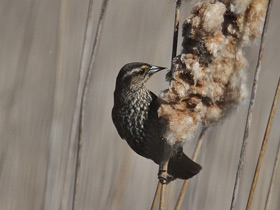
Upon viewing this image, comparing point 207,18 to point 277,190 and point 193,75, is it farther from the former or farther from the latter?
point 277,190

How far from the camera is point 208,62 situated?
1.48 metres

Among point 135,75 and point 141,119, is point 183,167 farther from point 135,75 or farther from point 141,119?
point 135,75

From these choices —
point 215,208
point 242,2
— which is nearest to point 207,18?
point 242,2

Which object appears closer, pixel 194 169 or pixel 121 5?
pixel 194 169

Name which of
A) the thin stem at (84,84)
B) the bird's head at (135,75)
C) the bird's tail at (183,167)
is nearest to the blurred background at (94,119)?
the bird's tail at (183,167)

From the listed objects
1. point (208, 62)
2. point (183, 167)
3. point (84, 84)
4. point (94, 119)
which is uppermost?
point (208, 62)

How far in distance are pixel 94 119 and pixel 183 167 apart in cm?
89

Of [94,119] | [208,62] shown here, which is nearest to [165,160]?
[208,62]

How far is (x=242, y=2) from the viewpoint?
1.46m

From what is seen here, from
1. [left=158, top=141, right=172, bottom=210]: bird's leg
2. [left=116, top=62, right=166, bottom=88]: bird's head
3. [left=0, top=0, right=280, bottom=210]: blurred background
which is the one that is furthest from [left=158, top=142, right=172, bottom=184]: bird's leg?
[left=0, top=0, right=280, bottom=210]: blurred background

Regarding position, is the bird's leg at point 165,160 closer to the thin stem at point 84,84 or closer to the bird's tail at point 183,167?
the thin stem at point 84,84

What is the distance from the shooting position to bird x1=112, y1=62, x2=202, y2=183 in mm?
2152

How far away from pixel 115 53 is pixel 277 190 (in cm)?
116

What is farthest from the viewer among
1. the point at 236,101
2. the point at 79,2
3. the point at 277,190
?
the point at 79,2
